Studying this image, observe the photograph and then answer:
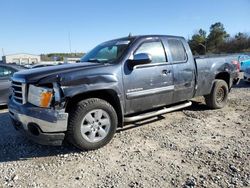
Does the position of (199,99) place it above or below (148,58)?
below

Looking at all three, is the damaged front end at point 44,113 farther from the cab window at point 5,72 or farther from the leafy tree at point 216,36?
the leafy tree at point 216,36

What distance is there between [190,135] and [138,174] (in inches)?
72.0

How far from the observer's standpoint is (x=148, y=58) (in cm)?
484

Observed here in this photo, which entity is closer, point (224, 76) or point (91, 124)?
point (91, 124)

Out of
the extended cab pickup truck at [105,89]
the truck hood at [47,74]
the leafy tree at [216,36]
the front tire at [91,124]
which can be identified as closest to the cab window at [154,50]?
the extended cab pickup truck at [105,89]

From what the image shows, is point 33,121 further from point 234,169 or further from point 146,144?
point 234,169

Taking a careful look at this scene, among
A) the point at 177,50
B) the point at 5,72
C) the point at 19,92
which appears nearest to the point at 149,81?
the point at 177,50

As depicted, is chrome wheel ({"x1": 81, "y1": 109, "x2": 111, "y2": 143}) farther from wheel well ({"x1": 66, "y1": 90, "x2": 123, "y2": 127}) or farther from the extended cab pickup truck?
wheel well ({"x1": 66, "y1": 90, "x2": 123, "y2": 127})

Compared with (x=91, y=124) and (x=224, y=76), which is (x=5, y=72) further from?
(x=224, y=76)

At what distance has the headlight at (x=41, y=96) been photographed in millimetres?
4039

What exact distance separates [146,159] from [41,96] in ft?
5.99

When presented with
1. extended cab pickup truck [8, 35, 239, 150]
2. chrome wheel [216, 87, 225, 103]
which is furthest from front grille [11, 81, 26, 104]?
chrome wheel [216, 87, 225, 103]

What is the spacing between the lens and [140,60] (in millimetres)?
4805

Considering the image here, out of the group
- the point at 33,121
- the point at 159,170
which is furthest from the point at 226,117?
the point at 33,121
